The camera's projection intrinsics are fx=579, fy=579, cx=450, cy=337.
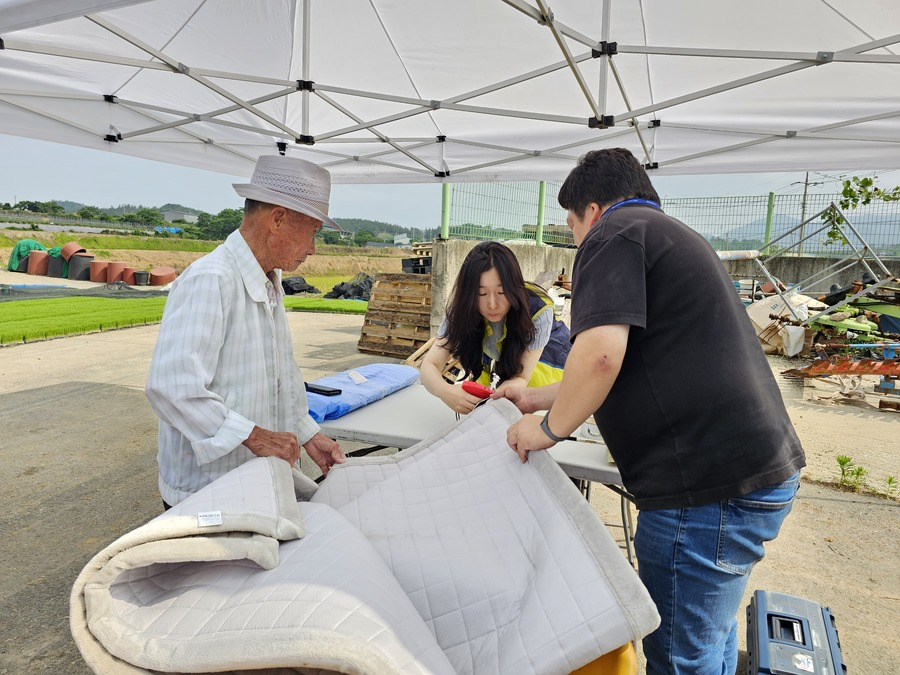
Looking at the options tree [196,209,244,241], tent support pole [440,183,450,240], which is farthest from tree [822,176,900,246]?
tree [196,209,244,241]

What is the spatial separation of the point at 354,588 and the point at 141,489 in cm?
343

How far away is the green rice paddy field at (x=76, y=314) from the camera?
920cm

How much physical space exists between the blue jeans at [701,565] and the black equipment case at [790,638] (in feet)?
1.64

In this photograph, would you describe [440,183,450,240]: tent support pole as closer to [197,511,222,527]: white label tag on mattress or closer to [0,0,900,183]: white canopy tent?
[0,0,900,183]: white canopy tent

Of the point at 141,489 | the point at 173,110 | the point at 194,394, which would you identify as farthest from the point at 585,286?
the point at 173,110

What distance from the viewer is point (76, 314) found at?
11.3m

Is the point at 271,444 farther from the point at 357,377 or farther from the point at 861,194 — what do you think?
the point at 861,194

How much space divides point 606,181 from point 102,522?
11.4ft

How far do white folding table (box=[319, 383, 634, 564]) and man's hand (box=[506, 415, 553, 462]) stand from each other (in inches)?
15.0

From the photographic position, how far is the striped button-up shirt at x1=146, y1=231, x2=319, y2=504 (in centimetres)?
169

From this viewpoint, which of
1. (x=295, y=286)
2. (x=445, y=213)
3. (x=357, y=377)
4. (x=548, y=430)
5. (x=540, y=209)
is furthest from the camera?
(x=295, y=286)

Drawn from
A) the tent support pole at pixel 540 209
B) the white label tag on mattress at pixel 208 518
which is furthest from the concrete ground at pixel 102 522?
the tent support pole at pixel 540 209

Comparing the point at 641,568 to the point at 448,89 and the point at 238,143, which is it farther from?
the point at 238,143

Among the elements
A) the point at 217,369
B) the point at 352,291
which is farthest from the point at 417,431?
the point at 352,291
